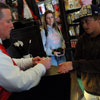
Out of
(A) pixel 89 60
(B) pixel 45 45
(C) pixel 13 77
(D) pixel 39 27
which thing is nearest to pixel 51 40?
(B) pixel 45 45

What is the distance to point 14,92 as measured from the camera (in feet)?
2.72

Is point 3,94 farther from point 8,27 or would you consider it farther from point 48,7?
point 48,7

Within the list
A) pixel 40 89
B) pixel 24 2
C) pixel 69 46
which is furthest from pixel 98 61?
pixel 24 2

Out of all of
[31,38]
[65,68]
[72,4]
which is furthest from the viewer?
[72,4]

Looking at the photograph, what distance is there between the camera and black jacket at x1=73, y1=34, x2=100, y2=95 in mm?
1178

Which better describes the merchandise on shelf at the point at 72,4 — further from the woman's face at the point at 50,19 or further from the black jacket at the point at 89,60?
the black jacket at the point at 89,60

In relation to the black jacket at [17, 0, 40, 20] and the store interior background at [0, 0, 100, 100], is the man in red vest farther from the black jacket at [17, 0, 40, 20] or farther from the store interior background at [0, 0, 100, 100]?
the black jacket at [17, 0, 40, 20]

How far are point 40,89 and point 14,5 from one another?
2900 millimetres

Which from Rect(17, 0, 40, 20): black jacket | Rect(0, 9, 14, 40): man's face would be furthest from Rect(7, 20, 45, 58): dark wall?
Rect(0, 9, 14, 40): man's face

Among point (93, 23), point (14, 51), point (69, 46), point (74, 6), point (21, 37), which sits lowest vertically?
point (69, 46)

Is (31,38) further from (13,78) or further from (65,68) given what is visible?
(13,78)

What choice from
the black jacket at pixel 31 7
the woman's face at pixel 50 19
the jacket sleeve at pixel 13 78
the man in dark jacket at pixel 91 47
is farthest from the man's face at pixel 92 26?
the black jacket at pixel 31 7

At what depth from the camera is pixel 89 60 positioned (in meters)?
1.20

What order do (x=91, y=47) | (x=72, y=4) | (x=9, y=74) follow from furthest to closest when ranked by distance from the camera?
(x=72, y=4)
(x=91, y=47)
(x=9, y=74)
